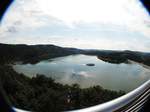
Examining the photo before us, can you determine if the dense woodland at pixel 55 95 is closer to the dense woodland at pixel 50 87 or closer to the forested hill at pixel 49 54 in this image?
the dense woodland at pixel 50 87

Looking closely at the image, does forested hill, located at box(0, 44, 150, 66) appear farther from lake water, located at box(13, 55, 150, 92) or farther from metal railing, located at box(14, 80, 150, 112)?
metal railing, located at box(14, 80, 150, 112)

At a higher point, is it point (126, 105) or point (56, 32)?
point (56, 32)

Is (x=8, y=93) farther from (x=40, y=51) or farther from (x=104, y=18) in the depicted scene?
(x=104, y=18)

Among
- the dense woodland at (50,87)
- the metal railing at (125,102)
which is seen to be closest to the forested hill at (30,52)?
the dense woodland at (50,87)

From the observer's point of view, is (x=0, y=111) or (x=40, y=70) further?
(x=0, y=111)

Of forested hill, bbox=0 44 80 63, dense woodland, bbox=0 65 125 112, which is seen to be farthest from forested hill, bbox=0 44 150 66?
dense woodland, bbox=0 65 125 112

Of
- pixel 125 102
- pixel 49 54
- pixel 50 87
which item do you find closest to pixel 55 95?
pixel 50 87

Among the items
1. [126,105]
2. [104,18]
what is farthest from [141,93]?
[104,18]
